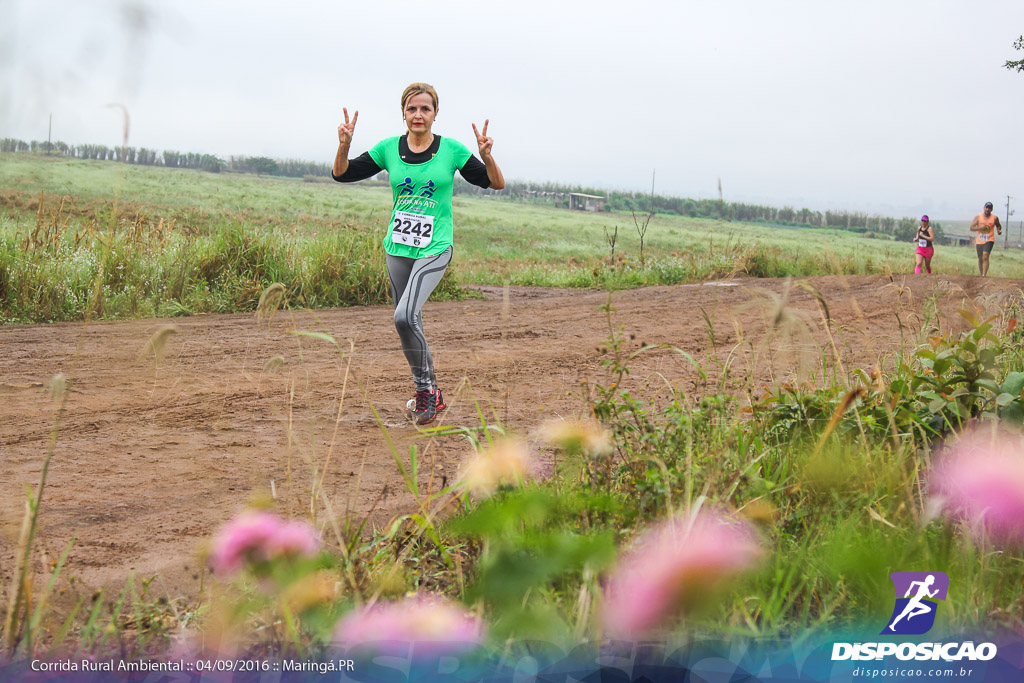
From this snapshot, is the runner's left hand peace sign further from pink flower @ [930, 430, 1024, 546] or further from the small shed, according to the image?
the small shed

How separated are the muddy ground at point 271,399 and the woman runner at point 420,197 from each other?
39 cm

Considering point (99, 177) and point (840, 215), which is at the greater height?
point (840, 215)

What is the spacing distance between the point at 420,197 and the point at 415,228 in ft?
0.62

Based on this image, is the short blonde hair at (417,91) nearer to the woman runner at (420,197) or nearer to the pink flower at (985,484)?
the woman runner at (420,197)

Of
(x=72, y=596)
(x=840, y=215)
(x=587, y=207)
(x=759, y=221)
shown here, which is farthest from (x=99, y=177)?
(x=840, y=215)

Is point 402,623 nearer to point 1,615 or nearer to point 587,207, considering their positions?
point 1,615

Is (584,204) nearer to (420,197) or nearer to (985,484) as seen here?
(420,197)

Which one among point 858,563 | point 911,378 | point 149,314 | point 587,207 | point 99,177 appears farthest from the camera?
point 587,207

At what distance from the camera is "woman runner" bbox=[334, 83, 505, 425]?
4840 mm

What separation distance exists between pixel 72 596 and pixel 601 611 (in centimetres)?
168

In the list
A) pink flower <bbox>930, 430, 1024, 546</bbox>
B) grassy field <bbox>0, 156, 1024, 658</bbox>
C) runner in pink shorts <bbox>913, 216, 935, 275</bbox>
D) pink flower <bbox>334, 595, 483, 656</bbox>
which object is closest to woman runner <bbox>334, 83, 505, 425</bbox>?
grassy field <bbox>0, 156, 1024, 658</bbox>

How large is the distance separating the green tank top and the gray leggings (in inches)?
2.7

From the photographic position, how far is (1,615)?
237 cm

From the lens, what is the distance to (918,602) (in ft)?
5.57
